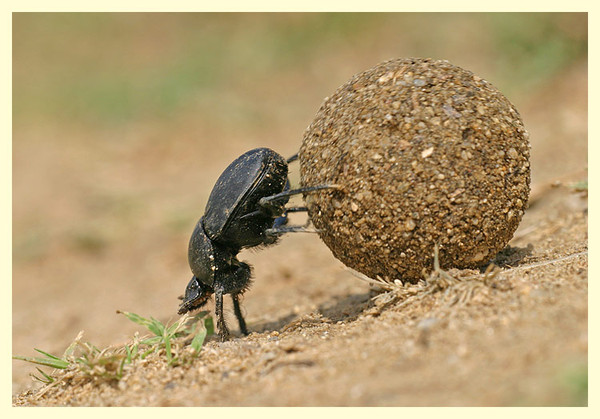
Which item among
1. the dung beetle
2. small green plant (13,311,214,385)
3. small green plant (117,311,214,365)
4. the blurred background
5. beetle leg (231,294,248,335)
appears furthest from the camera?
the blurred background

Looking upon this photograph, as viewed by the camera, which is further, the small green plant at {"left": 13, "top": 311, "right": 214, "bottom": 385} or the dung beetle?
the dung beetle

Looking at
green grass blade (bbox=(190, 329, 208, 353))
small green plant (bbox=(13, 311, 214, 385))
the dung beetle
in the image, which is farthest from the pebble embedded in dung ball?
small green plant (bbox=(13, 311, 214, 385))

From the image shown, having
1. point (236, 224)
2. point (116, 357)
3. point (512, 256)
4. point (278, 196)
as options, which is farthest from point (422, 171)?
point (116, 357)

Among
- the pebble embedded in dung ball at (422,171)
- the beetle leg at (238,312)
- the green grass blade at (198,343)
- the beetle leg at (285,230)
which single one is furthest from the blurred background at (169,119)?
the pebble embedded in dung ball at (422,171)

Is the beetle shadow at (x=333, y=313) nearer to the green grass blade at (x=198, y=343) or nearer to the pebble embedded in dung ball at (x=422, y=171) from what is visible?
the pebble embedded in dung ball at (x=422, y=171)

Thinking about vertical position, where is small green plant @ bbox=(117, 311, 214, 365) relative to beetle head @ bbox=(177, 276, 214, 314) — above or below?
below

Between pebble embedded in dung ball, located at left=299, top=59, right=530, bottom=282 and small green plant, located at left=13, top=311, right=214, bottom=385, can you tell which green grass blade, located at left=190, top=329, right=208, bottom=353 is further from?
pebble embedded in dung ball, located at left=299, top=59, right=530, bottom=282

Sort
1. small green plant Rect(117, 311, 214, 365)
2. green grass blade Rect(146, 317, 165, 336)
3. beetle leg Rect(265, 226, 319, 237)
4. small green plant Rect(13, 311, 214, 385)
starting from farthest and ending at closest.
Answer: beetle leg Rect(265, 226, 319, 237)
green grass blade Rect(146, 317, 165, 336)
small green plant Rect(117, 311, 214, 365)
small green plant Rect(13, 311, 214, 385)
